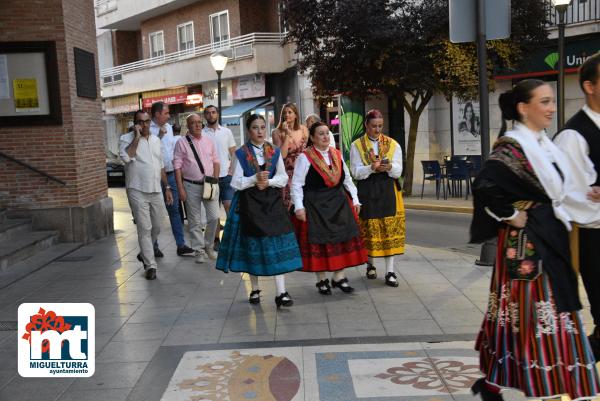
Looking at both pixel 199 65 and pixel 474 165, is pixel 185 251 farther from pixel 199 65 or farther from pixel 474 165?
pixel 199 65

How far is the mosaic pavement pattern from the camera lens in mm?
4457

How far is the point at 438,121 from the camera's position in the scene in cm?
2228

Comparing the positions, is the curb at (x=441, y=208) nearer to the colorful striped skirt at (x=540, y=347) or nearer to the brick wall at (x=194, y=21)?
the colorful striped skirt at (x=540, y=347)

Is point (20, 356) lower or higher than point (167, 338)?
higher

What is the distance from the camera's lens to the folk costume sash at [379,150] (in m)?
7.47

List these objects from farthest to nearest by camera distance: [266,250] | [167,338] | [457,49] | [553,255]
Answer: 1. [457,49]
2. [266,250]
3. [167,338]
4. [553,255]

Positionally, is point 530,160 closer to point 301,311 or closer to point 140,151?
point 301,311

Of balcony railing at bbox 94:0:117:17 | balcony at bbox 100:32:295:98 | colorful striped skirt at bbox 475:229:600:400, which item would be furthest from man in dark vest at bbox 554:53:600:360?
balcony railing at bbox 94:0:117:17

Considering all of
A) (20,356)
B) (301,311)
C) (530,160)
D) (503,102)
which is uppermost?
(503,102)

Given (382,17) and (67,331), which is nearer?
(67,331)

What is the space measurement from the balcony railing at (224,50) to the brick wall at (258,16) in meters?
0.93

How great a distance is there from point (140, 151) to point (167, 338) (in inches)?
127

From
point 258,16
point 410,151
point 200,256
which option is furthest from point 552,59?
point 258,16

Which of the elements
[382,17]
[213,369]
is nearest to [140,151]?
[213,369]
